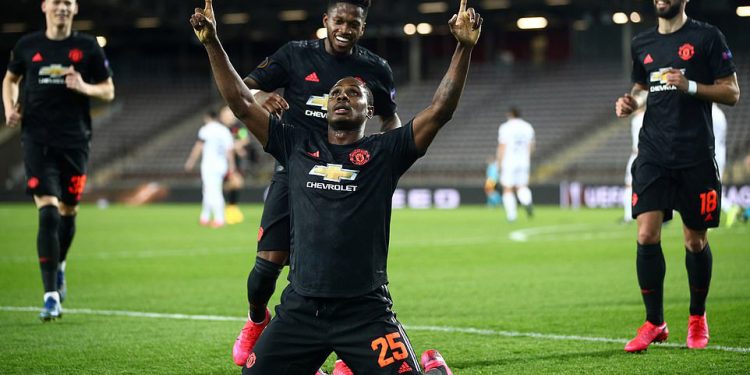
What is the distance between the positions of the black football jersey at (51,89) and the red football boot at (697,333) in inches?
196

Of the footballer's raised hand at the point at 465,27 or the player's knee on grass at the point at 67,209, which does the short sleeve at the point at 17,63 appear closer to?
the player's knee on grass at the point at 67,209

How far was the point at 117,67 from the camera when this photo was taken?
46.8m

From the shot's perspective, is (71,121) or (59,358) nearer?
(59,358)

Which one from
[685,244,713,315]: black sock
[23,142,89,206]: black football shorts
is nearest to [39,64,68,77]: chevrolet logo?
[23,142,89,206]: black football shorts

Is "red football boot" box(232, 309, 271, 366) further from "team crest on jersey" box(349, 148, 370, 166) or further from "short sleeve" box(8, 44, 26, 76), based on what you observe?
"short sleeve" box(8, 44, 26, 76)

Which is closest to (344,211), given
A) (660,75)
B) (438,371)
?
(438,371)

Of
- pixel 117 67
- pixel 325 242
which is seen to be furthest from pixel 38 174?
pixel 117 67

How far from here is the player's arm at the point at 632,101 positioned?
6.93 metres

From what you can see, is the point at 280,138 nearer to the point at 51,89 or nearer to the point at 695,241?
the point at 695,241

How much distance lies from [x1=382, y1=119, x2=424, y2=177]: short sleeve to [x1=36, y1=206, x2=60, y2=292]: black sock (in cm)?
422

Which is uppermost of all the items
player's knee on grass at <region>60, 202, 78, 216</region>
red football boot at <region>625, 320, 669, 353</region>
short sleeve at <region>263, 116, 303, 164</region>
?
short sleeve at <region>263, 116, 303, 164</region>

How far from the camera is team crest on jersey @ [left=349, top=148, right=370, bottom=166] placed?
487 centimetres

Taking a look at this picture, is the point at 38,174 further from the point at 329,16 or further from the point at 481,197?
the point at 481,197

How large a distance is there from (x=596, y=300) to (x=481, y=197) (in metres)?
23.1
